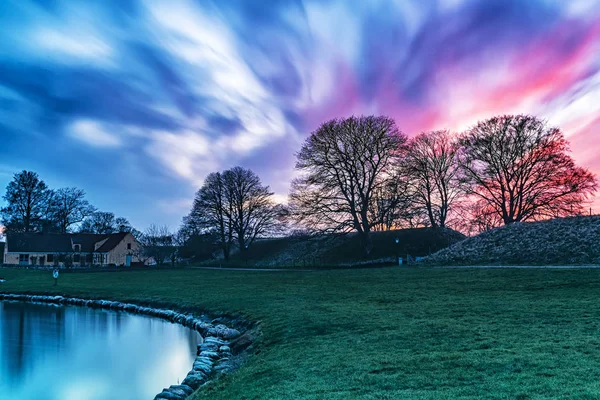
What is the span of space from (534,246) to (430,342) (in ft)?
68.1

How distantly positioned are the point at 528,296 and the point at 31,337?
644 inches

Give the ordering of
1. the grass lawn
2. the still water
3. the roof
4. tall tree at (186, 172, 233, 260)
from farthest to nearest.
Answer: the roof → tall tree at (186, 172, 233, 260) → the still water → the grass lawn

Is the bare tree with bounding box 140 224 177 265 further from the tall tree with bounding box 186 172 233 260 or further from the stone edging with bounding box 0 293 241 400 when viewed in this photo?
the stone edging with bounding box 0 293 241 400

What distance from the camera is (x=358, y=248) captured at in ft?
140

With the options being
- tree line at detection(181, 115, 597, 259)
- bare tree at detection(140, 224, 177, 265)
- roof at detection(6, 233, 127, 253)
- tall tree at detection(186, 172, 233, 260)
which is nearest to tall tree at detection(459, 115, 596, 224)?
tree line at detection(181, 115, 597, 259)

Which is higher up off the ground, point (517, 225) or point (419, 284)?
point (517, 225)

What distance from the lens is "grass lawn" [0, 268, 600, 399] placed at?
5566mm

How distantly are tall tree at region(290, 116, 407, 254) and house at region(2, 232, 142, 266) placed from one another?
34.2 meters

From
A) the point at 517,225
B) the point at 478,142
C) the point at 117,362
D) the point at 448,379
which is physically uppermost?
the point at 478,142

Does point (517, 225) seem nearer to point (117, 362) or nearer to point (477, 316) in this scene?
point (477, 316)

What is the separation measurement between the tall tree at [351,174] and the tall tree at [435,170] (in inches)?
270

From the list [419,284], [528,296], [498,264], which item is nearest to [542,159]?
[498,264]

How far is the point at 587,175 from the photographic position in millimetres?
34750

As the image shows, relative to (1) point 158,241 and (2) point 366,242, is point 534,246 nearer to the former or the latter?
(2) point 366,242
